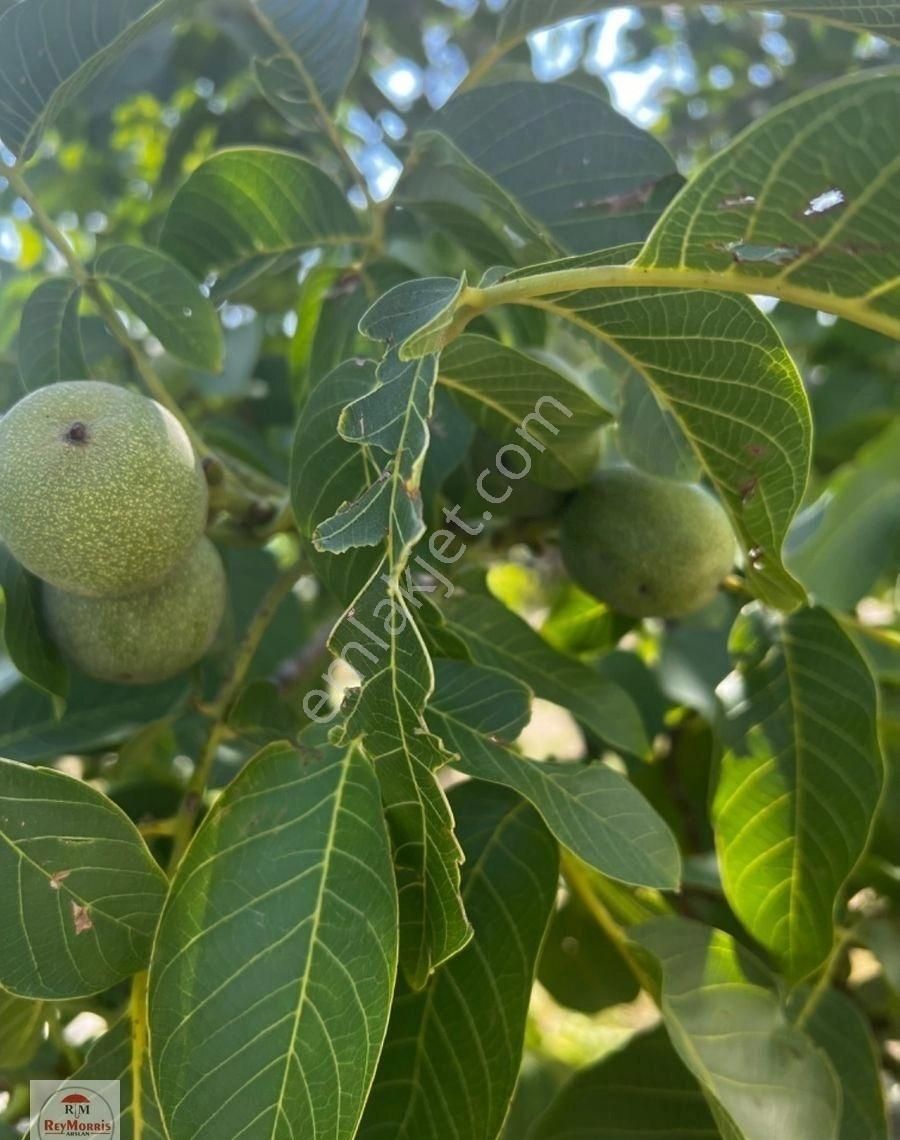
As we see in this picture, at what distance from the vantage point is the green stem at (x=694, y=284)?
0.65 meters

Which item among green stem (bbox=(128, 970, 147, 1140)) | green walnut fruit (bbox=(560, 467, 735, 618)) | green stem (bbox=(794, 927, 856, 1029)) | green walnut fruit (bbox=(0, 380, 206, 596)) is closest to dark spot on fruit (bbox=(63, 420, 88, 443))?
green walnut fruit (bbox=(0, 380, 206, 596))

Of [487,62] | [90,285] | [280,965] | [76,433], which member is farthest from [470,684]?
[487,62]

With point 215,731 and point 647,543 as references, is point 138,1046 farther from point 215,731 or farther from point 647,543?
point 647,543

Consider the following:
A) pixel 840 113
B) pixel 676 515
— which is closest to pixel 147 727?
pixel 676 515

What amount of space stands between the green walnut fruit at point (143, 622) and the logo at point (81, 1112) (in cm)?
34

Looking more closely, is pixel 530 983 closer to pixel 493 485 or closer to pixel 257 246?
pixel 493 485

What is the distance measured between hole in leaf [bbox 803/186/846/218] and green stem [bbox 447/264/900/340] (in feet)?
0.16

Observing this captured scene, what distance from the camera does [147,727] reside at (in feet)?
3.38

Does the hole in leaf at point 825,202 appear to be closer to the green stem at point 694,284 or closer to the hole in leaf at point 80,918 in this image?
the green stem at point 694,284

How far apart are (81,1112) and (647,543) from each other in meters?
0.70

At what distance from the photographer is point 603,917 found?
0.96 metres

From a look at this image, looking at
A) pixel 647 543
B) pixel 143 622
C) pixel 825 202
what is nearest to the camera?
pixel 825 202

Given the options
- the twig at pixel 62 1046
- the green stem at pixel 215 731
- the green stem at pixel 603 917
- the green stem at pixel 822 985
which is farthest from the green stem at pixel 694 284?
the twig at pixel 62 1046

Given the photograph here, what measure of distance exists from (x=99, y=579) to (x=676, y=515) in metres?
0.57
